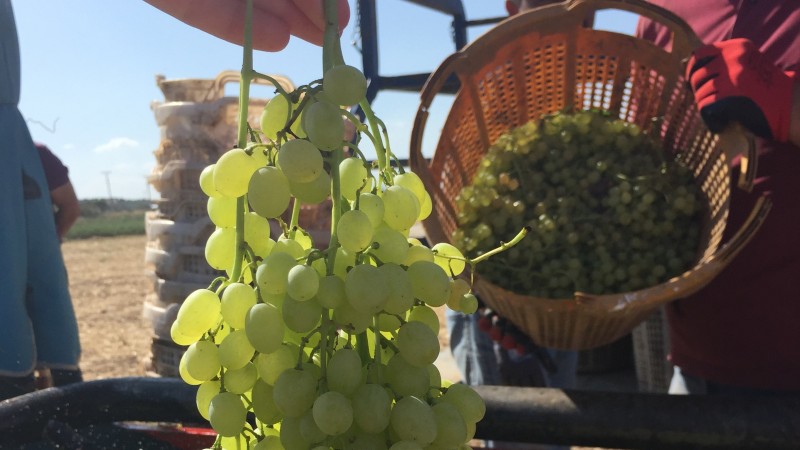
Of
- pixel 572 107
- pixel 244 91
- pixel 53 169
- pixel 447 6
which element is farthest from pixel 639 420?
pixel 447 6

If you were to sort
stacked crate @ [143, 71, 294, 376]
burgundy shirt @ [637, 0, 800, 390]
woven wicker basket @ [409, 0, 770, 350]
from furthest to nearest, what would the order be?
stacked crate @ [143, 71, 294, 376] < burgundy shirt @ [637, 0, 800, 390] < woven wicker basket @ [409, 0, 770, 350]

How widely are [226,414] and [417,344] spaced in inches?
5.2

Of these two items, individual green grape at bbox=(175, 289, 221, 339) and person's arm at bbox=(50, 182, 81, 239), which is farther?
person's arm at bbox=(50, 182, 81, 239)

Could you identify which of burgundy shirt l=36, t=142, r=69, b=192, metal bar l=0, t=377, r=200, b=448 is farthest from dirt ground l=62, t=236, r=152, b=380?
metal bar l=0, t=377, r=200, b=448

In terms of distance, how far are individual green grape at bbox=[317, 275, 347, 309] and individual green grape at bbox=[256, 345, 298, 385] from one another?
50 mm

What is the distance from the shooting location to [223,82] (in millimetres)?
2230

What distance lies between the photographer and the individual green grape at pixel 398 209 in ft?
1.48

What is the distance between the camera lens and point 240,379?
45 centimetres

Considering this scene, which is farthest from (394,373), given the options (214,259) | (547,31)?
(547,31)

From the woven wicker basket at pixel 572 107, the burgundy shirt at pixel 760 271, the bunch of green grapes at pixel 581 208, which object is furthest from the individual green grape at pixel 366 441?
the burgundy shirt at pixel 760 271

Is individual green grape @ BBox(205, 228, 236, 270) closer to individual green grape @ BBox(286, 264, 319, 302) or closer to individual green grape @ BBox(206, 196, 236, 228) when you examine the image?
individual green grape @ BBox(206, 196, 236, 228)

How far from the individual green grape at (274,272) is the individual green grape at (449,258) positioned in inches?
5.9

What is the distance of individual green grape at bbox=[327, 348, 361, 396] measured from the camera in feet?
1.32

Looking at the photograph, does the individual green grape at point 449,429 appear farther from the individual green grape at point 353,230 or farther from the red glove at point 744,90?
the red glove at point 744,90
